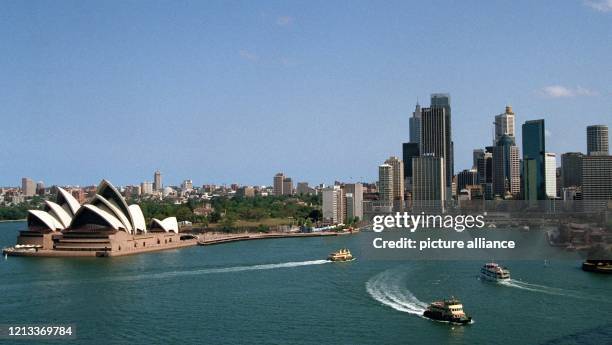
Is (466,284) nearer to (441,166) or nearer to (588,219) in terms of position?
(588,219)

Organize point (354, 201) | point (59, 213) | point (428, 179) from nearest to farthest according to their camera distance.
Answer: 1. point (59, 213)
2. point (354, 201)
3. point (428, 179)

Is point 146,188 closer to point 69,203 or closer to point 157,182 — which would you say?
point 157,182

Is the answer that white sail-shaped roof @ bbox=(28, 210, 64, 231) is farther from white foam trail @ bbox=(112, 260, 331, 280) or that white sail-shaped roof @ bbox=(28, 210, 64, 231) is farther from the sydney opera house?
white foam trail @ bbox=(112, 260, 331, 280)

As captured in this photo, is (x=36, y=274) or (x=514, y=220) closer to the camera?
(x=36, y=274)

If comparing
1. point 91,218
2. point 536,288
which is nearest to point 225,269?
point 91,218

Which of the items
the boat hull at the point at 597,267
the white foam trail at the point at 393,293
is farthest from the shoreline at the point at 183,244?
the boat hull at the point at 597,267

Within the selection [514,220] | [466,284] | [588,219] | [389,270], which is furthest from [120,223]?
[514,220]

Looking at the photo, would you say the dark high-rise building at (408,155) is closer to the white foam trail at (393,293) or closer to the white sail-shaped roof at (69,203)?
the white sail-shaped roof at (69,203)

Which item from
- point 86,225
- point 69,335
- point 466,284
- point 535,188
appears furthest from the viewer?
point 535,188
